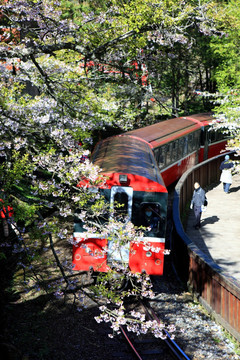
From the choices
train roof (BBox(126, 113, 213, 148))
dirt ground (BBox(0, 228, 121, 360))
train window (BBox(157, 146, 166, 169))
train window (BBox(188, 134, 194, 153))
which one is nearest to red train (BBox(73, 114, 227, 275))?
dirt ground (BBox(0, 228, 121, 360))

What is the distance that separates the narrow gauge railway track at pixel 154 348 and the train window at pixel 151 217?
2337 mm

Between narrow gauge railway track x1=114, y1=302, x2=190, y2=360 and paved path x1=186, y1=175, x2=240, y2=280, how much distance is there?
11.3 ft

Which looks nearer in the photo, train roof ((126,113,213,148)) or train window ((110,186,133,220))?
train window ((110,186,133,220))

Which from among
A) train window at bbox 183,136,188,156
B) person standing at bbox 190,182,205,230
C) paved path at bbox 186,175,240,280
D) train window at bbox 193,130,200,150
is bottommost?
paved path at bbox 186,175,240,280

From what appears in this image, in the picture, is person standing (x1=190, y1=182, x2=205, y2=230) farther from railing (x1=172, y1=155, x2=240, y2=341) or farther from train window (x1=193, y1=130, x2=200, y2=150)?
train window (x1=193, y1=130, x2=200, y2=150)

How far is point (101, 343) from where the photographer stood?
25.8ft

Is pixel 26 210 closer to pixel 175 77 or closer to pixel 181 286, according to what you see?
pixel 181 286

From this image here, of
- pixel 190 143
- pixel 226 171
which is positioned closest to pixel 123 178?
pixel 226 171

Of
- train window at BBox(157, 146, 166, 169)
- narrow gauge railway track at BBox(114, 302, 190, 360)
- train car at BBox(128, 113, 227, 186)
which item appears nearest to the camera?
narrow gauge railway track at BBox(114, 302, 190, 360)

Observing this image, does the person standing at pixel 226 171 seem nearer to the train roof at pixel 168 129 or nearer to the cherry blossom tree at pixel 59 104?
the train roof at pixel 168 129

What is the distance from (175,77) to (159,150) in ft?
56.4

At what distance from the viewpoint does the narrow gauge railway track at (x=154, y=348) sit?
24.3 ft

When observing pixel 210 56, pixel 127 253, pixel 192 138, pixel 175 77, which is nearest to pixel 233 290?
pixel 127 253

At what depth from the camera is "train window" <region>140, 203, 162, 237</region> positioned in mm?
9383
